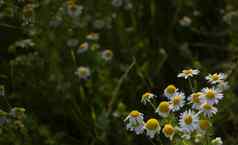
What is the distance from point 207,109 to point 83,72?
129 centimetres

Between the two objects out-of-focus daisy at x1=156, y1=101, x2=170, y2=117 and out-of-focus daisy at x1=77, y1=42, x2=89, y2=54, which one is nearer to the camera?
out-of-focus daisy at x1=156, y1=101, x2=170, y2=117

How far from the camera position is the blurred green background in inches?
96.3

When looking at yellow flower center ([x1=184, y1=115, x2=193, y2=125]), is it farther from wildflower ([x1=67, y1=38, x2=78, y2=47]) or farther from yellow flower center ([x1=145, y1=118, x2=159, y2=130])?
wildflower ([x1=67, y1=38, x2=78, y2=47])

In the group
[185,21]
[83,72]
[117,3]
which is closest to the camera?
[83,72]

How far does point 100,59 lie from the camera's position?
2.80 meters

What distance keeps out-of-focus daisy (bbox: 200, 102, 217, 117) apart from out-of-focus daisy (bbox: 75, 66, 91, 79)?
1.25 metres

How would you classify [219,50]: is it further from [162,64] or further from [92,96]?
[92,96]

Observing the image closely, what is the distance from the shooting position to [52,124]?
2770 millimetres

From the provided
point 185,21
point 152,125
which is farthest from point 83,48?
point 152,125

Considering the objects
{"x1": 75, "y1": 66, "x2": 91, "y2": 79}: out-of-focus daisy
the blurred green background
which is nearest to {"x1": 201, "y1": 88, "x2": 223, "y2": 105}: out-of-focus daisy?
the blurred green background

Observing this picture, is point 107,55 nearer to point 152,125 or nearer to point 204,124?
point 152,125

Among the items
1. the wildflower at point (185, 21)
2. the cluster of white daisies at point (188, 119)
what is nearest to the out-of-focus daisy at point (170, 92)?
the cluster of white daisies at point (188, 119)

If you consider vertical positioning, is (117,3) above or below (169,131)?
above

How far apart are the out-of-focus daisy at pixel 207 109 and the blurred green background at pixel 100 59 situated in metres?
0.69
